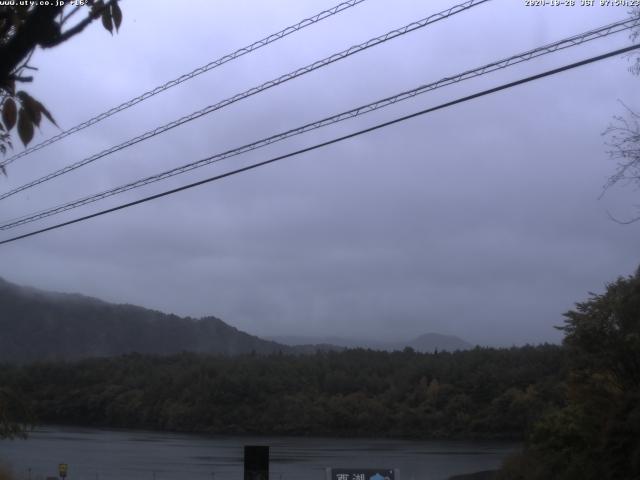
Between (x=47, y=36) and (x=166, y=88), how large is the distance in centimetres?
1022

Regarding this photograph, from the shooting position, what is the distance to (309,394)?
43.4 m

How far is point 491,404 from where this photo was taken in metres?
39.9

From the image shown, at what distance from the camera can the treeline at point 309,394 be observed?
40.1 m

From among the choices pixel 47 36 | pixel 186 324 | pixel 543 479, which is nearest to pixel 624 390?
pixel 543 479

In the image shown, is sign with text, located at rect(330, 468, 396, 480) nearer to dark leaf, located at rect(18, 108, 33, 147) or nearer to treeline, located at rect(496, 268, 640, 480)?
treeline, located at rect(496, 268, 640, 480)

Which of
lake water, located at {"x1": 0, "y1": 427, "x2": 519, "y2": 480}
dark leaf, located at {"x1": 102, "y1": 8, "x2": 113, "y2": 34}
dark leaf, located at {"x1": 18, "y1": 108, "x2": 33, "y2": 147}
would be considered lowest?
lake water, located at {"x1": 0, "y1": 427, "x2": 519, "y2": 480}

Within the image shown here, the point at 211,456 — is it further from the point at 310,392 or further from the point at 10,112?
the point at 10,112

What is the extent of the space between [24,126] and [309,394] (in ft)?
133

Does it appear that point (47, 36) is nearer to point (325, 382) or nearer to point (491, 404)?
point (491, 404)

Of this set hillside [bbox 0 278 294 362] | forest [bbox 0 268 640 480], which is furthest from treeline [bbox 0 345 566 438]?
hillside [bbox 0 278 294 362]

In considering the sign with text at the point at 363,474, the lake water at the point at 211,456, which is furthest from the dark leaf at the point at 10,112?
the lake water at the point at 211,456

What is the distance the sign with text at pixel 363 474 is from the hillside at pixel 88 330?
38.9 m

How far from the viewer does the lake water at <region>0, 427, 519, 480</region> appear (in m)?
24.9

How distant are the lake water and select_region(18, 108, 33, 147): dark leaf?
17.9 m
